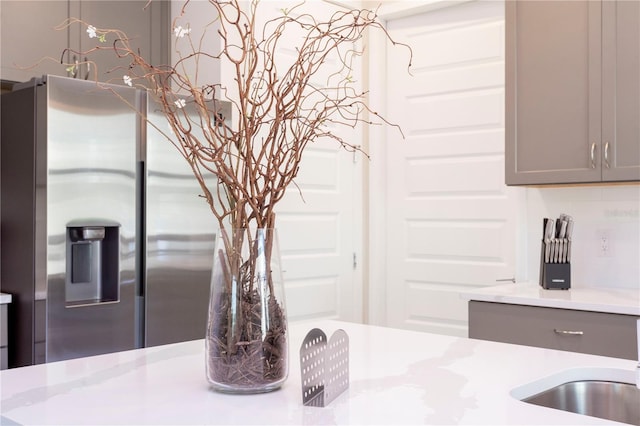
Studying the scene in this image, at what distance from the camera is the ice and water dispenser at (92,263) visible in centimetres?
284

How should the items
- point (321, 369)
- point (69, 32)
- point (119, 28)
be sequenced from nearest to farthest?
point (321, 369), point (69, 32), point (119, 28)

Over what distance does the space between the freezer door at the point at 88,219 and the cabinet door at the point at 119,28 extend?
56cm

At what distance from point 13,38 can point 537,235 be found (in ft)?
8.74

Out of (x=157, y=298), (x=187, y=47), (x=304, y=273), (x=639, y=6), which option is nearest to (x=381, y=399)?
(x=157, y=298)

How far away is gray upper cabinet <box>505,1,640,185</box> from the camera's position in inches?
117

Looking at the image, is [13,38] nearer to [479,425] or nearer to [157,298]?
[157,298]

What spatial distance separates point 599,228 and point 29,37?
111 inches

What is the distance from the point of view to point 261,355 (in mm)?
1324

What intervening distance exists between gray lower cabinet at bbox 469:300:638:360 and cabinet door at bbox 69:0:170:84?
2.04 meters

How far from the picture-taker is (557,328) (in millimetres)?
2830

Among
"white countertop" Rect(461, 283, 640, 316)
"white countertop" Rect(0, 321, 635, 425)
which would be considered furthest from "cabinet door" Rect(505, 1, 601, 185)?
"white countertop" Rect(0, 321, 635, 425)

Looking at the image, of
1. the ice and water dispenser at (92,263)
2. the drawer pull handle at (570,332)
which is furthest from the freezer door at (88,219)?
the drawer pull handle at (570,332)

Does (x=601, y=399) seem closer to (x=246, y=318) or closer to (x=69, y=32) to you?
(x=246, y=318)

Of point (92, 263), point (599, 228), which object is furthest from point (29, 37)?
point (599, 228)
